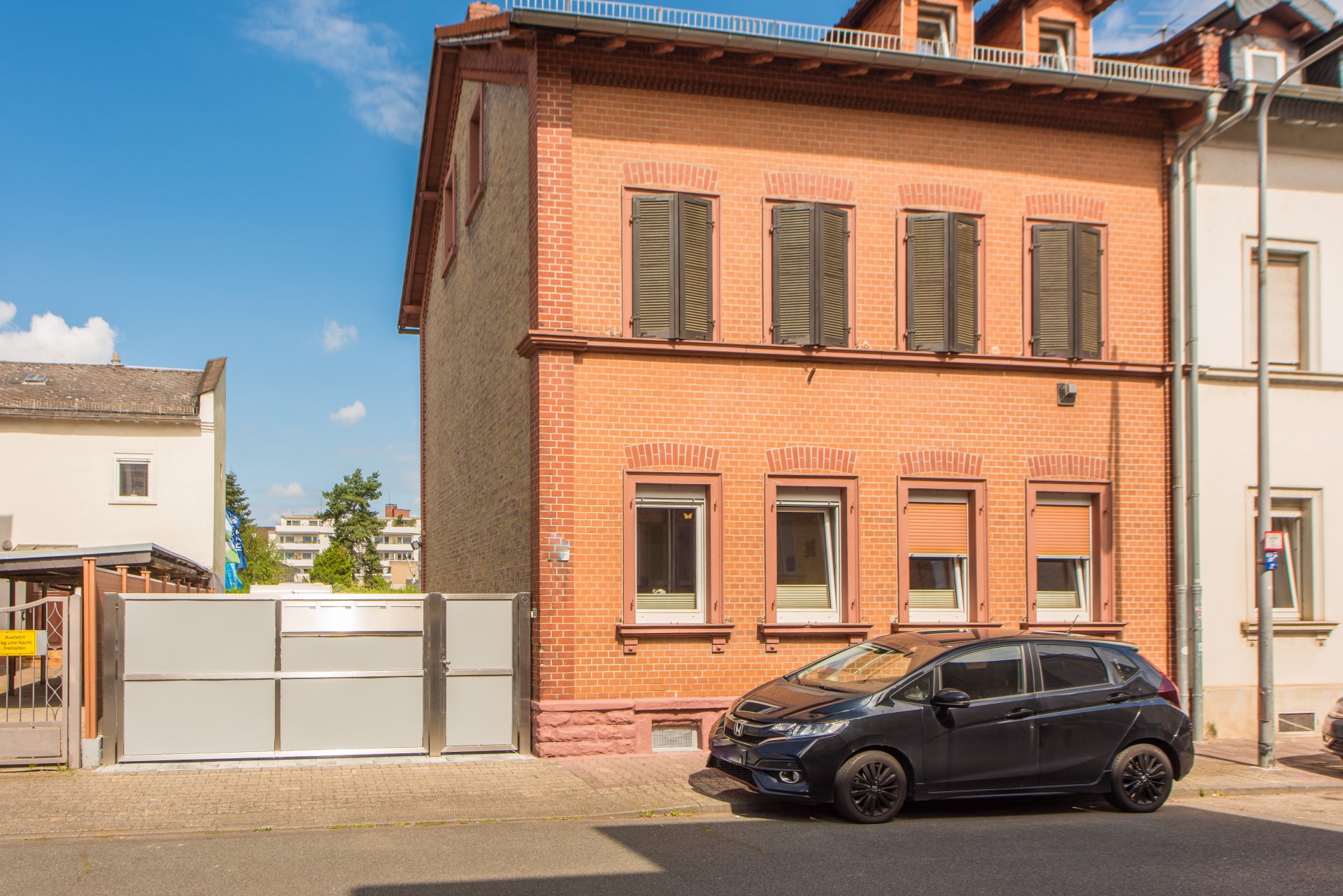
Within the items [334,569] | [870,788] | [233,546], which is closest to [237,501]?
[334,569]

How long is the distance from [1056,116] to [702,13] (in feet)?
16.4

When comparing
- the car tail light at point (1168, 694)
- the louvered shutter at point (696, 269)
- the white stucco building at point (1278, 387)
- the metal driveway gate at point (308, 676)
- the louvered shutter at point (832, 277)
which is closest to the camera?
the car tail light at point (1168, 694)

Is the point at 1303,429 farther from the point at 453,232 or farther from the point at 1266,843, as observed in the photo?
the point at 453,232

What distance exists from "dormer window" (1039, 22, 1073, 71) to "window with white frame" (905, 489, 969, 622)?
20.6 feet

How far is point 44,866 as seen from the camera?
327 inches

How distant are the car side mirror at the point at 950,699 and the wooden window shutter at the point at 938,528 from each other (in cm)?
481

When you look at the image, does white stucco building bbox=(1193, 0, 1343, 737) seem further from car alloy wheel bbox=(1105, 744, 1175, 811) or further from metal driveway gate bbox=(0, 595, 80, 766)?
metal driveway gate bbox=(0, 595, 80, 766)

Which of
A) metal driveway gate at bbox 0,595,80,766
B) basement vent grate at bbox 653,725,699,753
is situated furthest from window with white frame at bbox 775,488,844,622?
metal driveway gate at bbox 0,595,80,766

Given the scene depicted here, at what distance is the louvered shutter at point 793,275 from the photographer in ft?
48.1

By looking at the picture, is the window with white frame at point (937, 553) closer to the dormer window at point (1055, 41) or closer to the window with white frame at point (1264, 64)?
the dormer window at point (1055, 41)

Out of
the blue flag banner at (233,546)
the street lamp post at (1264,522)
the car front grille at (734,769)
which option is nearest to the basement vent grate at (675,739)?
A: the car front grille at (734,769)

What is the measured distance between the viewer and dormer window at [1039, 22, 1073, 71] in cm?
1670

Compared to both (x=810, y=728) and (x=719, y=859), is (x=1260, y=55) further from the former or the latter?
(x=719, y=859)

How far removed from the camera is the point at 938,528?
50.1 feet
